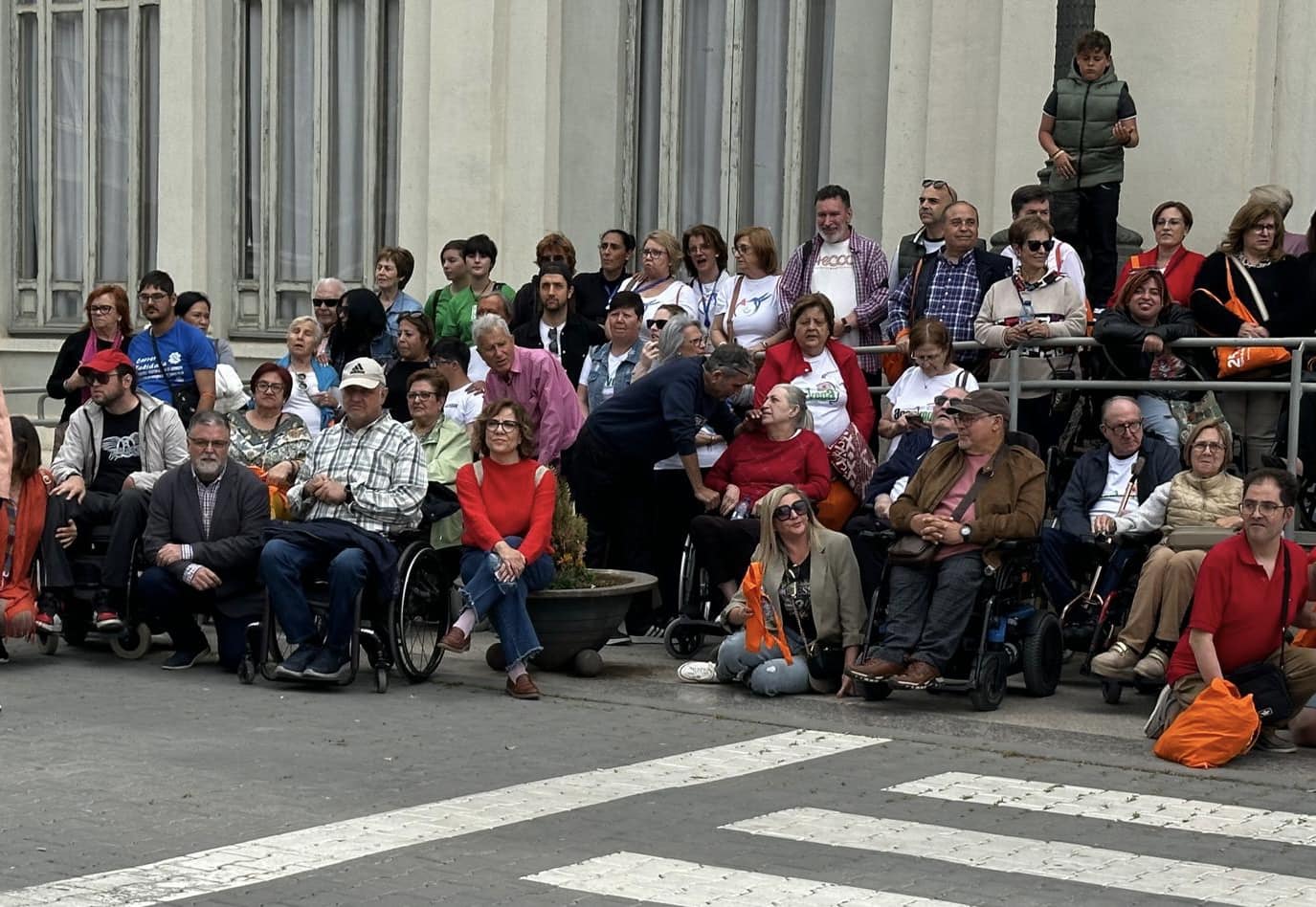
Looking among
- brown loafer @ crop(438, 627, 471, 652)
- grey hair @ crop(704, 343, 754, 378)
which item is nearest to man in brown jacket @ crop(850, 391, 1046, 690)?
grey hair @ crop(704, 343, 754, 378)

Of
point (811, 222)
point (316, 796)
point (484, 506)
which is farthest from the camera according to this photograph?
point (811, 222)

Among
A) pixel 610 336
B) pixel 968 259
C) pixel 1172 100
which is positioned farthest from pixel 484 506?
pixel 1172 100

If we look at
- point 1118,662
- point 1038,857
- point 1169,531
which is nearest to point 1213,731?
point 1118,662

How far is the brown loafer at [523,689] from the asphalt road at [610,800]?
0.57 feet

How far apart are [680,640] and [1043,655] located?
2.23 meters

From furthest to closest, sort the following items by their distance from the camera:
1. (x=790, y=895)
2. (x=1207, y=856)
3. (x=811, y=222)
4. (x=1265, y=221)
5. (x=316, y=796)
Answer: (x=811, y=222), (x=1265, y=221), (x=316, y=796), (x=1207, y=856), (x=790, y=895)

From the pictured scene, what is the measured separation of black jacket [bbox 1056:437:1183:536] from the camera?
11.4 metres

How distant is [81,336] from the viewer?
48.3 ft

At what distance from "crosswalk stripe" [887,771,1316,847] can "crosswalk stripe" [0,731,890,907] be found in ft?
2.55

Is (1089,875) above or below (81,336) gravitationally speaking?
below

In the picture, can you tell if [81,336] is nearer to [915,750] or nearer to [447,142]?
[447,142]

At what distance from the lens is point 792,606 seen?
11281 mm

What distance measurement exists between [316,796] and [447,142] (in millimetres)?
10950

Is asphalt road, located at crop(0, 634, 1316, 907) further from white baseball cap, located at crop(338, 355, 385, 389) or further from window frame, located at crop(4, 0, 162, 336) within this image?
Answer: window frame, located at crop(4, 0, 162, 336)
